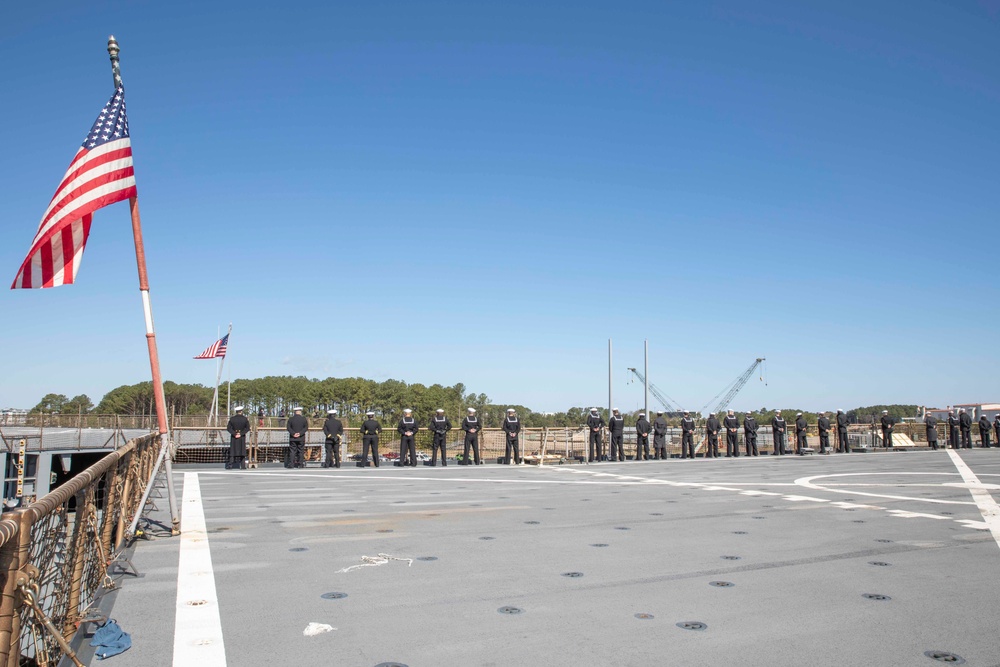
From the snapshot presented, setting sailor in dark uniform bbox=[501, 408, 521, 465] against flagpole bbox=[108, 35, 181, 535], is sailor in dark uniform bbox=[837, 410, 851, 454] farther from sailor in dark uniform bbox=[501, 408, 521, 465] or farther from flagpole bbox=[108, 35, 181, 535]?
flagpole bbox=[108, 35, 181, 535]

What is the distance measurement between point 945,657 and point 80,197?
8.67 meters

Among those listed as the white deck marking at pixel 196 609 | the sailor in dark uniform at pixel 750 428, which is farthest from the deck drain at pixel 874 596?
the sailor in dark uniform at pixel 750 428

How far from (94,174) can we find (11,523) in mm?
6114

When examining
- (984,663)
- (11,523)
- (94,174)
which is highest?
(94,174)

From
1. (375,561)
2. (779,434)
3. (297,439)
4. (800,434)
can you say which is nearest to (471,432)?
(297,439)

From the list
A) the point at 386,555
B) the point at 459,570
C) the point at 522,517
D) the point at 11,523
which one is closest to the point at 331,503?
the point at 522,517

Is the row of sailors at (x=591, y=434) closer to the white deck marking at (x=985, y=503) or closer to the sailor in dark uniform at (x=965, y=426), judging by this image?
the sailor in dark uniform at (x=965, y=426)

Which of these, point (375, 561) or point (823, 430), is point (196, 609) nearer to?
point (375, 561)

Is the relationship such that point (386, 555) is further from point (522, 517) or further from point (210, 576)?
point (522, 517)

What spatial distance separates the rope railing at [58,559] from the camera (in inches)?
111

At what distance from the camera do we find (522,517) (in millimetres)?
9789

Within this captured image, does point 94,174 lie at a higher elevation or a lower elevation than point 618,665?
higher

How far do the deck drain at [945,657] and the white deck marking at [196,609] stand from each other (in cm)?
414

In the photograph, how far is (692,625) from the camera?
15.4 feet
